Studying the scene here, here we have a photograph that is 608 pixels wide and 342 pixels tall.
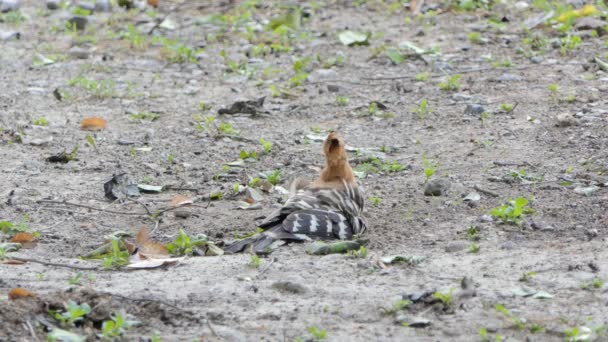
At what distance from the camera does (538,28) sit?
12.7 metres

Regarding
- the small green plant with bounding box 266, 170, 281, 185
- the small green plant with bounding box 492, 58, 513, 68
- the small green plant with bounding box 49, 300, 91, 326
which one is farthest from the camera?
the small green plant with bounding box 492, 58, 513, 68

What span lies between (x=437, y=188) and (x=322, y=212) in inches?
41.3

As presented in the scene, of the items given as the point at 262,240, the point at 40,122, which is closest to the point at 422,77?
the point at 40,122

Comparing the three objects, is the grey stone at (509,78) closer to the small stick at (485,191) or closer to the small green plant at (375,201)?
the small stick at (485,191)

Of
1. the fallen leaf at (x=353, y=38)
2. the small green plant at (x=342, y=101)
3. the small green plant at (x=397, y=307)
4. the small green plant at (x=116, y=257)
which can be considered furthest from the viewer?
the fallen leaf at (x=353, y=38)

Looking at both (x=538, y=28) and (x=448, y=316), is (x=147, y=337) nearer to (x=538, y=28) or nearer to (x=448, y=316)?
(x=448, y=316)

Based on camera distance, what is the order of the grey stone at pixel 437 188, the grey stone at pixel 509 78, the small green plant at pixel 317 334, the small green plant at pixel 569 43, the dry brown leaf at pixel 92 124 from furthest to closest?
the small green plant at pixel 569 43
the grey stone at pixel 509 78
the dry brown leaf at pixel 92 124
the grey stone at pixel 437 188
the small green plant at pixel 317 334

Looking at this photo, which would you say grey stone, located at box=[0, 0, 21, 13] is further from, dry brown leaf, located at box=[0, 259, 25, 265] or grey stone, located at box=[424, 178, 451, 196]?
dry brown leaf, located at box=[0, 259, 25, 265]

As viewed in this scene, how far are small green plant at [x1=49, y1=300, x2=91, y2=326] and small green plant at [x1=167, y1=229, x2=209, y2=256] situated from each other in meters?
1.60

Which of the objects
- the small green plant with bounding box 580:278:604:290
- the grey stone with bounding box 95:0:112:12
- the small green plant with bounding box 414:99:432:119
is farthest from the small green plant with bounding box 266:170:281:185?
the grey stone with bounding box 95:0:112:12

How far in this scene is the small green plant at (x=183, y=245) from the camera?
23.0 feet

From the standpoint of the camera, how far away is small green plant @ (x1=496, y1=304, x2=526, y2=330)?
17.3 feet

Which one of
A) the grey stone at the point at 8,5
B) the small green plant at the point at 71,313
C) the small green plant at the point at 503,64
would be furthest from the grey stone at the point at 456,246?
the grey stone at the point at 8,5

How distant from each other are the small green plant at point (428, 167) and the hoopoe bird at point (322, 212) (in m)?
0.65
